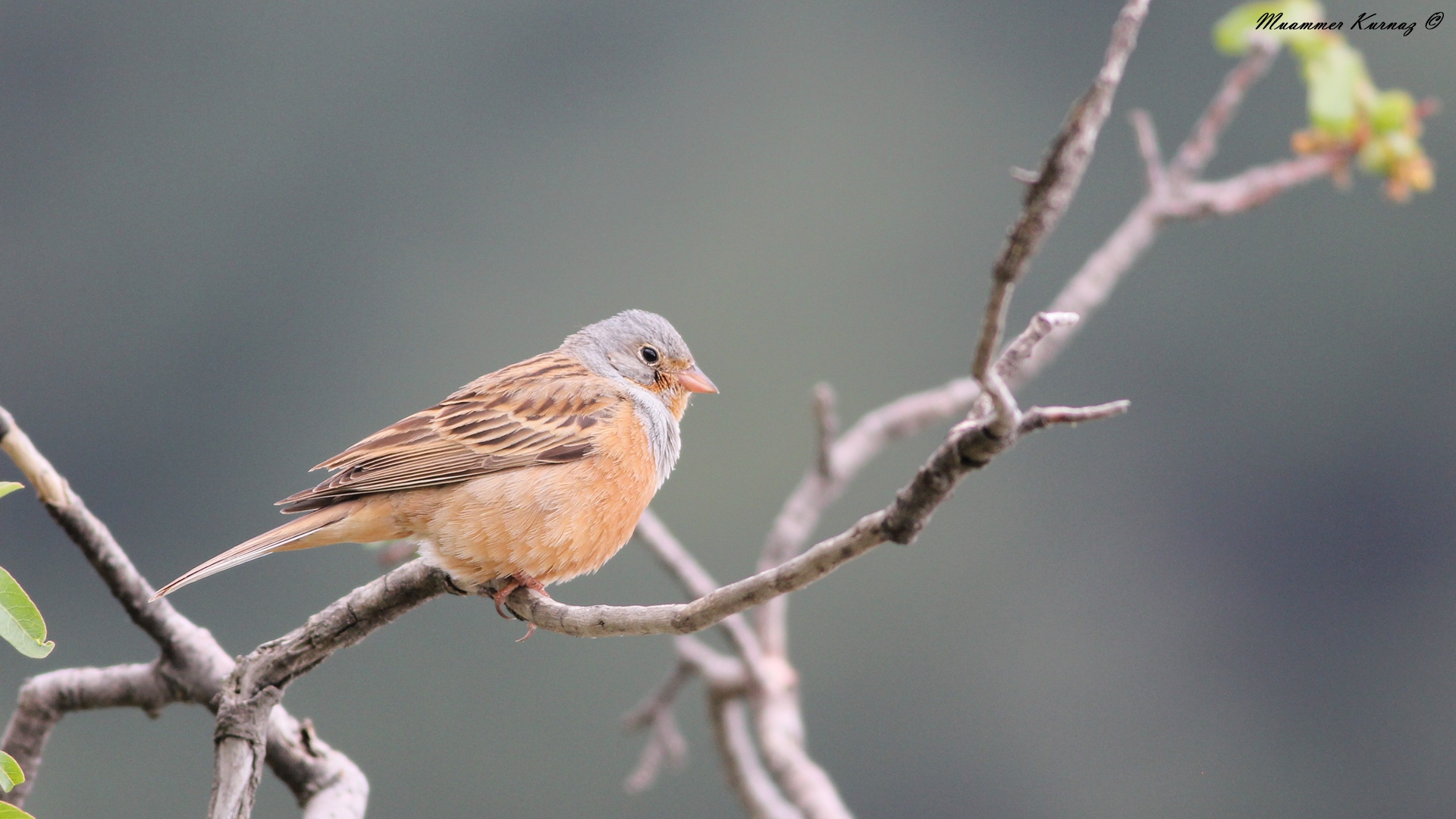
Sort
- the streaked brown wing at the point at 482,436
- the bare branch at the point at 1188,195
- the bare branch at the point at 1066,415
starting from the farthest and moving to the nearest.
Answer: the bare branch at the point at 1188,195, the streaked brown wing at the point at 482,436, the bare branch at the point at 1066,415

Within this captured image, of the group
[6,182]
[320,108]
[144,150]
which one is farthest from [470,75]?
[6,182]

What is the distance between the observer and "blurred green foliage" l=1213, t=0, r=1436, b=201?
4.93 meters

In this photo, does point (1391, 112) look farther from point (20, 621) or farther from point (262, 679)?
point (20, 621)

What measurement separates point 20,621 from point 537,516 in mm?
2181

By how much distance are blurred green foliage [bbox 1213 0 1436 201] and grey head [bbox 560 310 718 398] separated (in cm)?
257

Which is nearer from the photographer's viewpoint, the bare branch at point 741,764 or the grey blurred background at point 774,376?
the bare branch at point 741,764

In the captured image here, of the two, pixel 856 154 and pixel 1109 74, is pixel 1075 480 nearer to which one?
pixel 856 154

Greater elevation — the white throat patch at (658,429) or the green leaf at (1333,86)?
the green leaf at (1333,86)

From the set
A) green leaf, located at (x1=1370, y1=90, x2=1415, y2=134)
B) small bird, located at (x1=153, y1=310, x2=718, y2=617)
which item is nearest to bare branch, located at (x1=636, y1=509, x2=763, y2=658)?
small bird, located at (x1=153, y1=310, x2=718, y2=617)

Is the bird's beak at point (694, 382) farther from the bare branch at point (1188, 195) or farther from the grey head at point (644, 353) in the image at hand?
the bare branch at point (1188, 195)

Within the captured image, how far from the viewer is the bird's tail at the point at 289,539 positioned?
13.1 feet

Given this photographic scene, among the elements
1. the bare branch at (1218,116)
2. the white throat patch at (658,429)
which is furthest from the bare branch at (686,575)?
the bare branch at (1218,116)

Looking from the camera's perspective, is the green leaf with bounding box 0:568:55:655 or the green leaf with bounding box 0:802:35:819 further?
the green leaf with bounding box 0:568:55:655

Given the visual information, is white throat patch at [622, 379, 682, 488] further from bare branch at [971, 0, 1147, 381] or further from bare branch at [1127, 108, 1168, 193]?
bare branch at [971, 0, 1147, 381]
